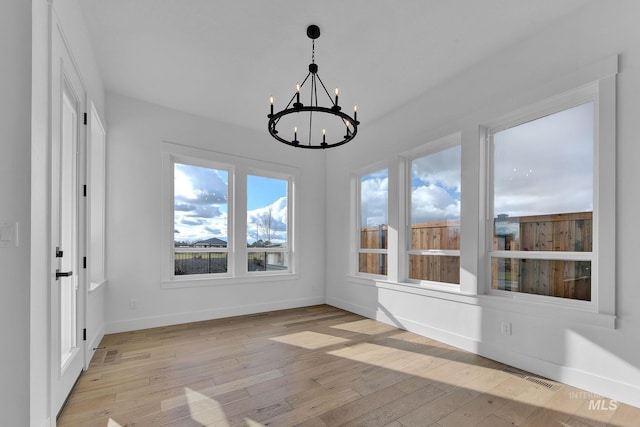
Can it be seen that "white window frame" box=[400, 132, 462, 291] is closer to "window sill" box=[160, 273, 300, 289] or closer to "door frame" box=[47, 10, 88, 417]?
"window sill" box=[160, 273, 300, 289]

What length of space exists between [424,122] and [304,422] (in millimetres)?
3476

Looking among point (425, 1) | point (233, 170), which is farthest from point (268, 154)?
point (425, 1)

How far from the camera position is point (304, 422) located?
6.72ft

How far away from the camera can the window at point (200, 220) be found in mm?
4539

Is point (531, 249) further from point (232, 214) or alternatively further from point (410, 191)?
point (232, 214)

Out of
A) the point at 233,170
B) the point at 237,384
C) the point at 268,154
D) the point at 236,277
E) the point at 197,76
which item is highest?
the point at 197,76

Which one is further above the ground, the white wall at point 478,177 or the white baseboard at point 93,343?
the white wall at point 478,177

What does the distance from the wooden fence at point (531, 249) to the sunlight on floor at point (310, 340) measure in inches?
56.5

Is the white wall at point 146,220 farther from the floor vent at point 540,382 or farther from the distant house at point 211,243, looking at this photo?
the floor vent at point 540,382

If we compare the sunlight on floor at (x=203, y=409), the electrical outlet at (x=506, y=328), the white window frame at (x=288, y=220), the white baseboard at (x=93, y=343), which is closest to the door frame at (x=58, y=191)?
the white baseboard at (x=93, y=343)

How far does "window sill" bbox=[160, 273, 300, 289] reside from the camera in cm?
434

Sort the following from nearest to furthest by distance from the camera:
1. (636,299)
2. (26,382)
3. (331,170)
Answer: (26,382) → (636,299) → (331,170)

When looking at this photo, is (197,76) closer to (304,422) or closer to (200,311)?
(200,311)

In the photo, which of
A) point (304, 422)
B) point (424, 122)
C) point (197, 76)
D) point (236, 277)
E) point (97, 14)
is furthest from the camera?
point (236, 277)
